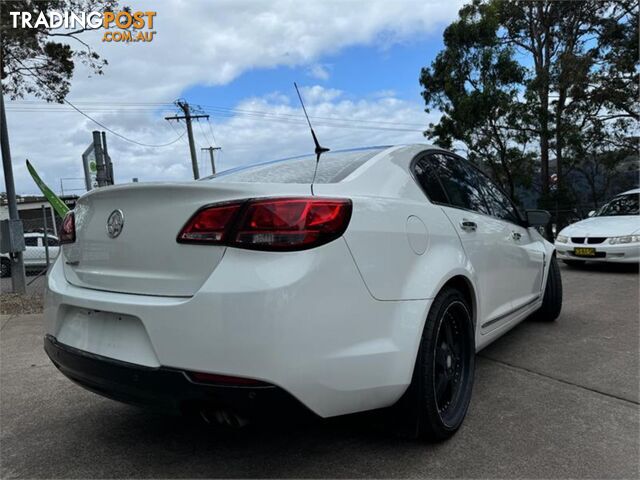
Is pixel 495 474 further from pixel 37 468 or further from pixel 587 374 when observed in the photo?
pixel 37 468

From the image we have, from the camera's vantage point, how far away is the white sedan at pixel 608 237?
736 centimetres

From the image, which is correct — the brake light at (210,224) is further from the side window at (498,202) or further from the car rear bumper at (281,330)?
the side window at (498,202)

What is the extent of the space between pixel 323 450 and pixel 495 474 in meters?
0.76

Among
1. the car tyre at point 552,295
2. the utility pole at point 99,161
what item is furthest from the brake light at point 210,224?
the utility pole at point 99,161

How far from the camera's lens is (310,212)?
1.89m

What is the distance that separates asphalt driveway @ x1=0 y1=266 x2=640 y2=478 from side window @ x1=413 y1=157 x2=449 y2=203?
116cm

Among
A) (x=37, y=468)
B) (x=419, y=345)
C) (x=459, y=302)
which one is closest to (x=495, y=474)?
(x=419, y=345)

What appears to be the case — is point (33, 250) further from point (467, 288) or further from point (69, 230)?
point (467, 288)

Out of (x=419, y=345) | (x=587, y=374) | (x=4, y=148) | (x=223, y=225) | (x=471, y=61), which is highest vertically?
(x=471, y=61)

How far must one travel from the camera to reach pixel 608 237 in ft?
24.8

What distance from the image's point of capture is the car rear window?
7.43 ft

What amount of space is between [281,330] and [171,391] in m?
0.47

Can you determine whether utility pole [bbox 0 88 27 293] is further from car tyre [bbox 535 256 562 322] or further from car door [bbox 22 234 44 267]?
car door [bbox 22 234 44 267]

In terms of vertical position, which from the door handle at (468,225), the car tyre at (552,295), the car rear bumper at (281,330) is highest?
the door handle at (468,225)
